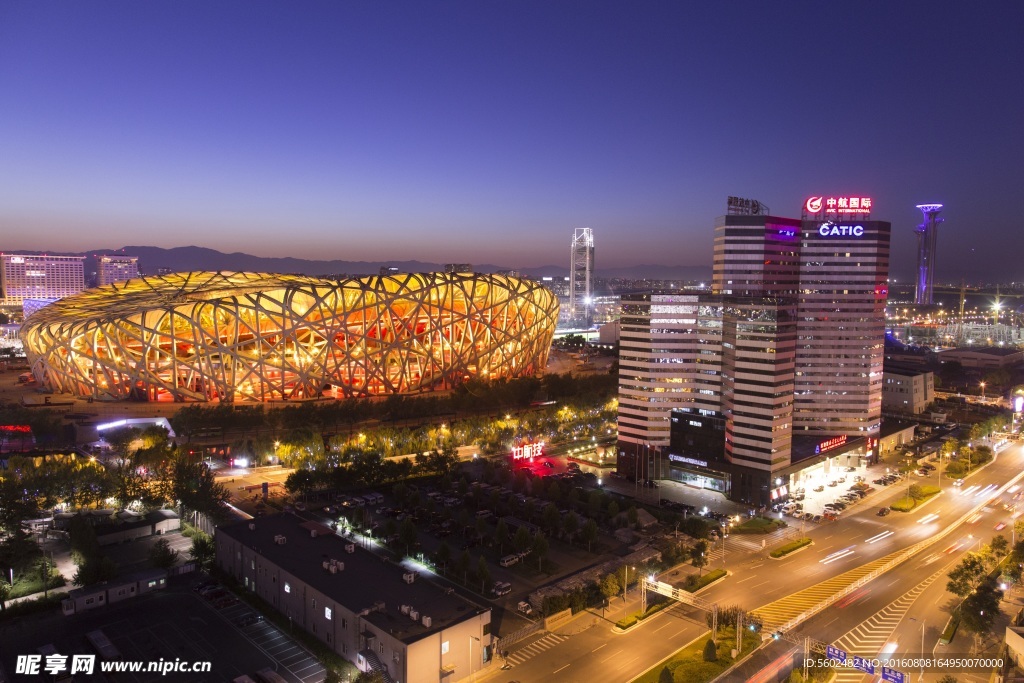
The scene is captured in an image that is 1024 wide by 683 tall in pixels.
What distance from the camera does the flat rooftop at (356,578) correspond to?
27594 millimetres

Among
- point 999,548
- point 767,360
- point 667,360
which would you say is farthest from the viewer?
point 667,360

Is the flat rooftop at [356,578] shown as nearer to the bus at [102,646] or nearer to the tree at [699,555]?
the bus at [102,646]

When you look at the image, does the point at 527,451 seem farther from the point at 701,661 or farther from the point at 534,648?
the point at 701,661

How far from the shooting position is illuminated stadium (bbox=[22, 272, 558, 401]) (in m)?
68.1

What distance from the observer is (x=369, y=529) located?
139 feet

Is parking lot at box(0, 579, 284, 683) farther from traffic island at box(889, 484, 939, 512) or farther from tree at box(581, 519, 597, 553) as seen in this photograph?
traffic island at box(889, 484, 939, 512)

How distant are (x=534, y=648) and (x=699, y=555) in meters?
12.5

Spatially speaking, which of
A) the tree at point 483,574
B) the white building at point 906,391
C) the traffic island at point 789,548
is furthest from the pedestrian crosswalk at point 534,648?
the white building at point 906,391

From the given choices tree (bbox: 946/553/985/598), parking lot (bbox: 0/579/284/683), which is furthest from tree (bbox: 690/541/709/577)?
parking lot (bbox: 0/579/284/683)

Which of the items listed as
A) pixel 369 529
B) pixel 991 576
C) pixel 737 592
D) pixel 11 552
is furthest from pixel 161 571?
pixel 991 576

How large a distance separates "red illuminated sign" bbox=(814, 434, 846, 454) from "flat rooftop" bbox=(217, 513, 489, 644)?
36991 mm

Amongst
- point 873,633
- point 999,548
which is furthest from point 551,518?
point 999,548

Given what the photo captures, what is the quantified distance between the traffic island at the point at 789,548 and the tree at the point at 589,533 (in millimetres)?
10394

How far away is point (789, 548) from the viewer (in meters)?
40.5
